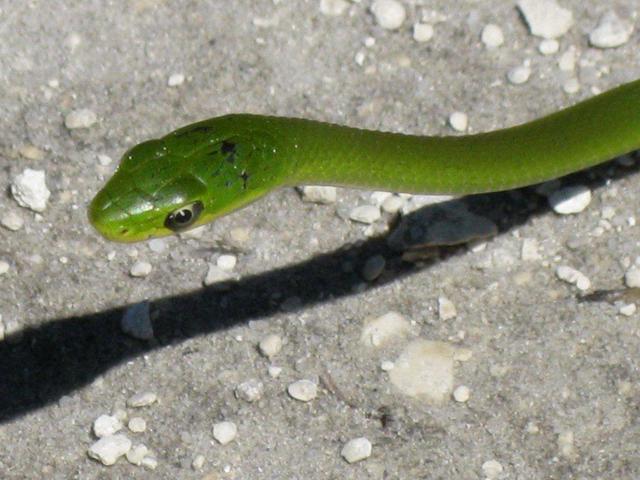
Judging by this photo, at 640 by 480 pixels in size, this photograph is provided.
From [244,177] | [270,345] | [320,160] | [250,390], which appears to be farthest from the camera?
[270,345]

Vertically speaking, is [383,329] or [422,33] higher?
[422,33]

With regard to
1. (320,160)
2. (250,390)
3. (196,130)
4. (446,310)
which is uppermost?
(196,130)

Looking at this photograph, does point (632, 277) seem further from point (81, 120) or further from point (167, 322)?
point (81, 120)

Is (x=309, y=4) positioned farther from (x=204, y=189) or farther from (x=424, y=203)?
(x=204, y=189)

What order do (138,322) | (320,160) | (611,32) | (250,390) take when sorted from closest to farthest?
(320,160) < (250,390) < (138,322) < (611,32)

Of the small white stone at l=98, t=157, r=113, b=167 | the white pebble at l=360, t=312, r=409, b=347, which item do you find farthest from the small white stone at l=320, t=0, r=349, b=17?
the white pebble at l=360, t=312, r=409, b=347

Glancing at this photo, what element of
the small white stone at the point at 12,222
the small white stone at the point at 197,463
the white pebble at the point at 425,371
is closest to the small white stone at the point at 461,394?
the white pebble at the point at 425,371

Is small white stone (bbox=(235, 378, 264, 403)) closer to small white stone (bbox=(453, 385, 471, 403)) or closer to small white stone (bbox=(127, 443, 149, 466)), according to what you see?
small white stone (bbox=(127, 443, 149, 466))

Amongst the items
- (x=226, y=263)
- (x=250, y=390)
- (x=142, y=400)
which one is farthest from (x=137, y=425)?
(x=226, y=263)
